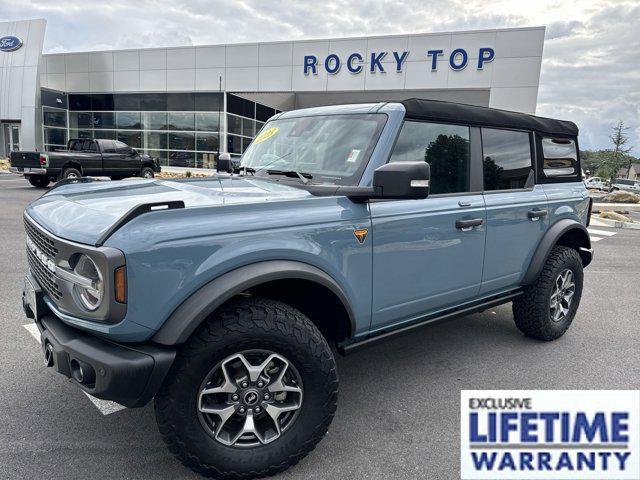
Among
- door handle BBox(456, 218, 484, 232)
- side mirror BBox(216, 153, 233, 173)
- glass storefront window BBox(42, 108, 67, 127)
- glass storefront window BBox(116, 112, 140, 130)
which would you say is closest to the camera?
door handle BBox(456, 218, 484, 232)

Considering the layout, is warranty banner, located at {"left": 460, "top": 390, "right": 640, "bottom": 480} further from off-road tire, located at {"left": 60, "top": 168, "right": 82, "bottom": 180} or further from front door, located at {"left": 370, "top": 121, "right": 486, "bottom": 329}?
off-road tire, located at {"left": 60, "top": 168, "right": 82, "bottom": 180}

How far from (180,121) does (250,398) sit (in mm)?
27822

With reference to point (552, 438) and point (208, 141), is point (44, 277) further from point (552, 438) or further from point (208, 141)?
point (208, 141)

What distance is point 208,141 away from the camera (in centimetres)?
2733

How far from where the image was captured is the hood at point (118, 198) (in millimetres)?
2221

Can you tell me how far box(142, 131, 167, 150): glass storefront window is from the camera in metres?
28.4

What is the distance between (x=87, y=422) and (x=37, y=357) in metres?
1.14

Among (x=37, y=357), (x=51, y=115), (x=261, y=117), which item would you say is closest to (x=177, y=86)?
(x=261, y=117)

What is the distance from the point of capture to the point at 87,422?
9.42 ft

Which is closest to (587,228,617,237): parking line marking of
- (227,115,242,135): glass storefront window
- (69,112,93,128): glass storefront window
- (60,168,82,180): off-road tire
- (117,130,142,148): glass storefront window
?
(60,168,82,180): off-road tire

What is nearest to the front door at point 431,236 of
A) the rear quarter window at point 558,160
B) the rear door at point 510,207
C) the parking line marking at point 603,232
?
the rear door at point 510,207

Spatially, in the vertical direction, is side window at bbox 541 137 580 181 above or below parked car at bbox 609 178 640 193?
above

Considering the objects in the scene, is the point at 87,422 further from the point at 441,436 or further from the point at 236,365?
the point at 441,436

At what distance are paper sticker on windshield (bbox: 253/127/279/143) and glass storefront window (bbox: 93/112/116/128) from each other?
2905 centimetres
